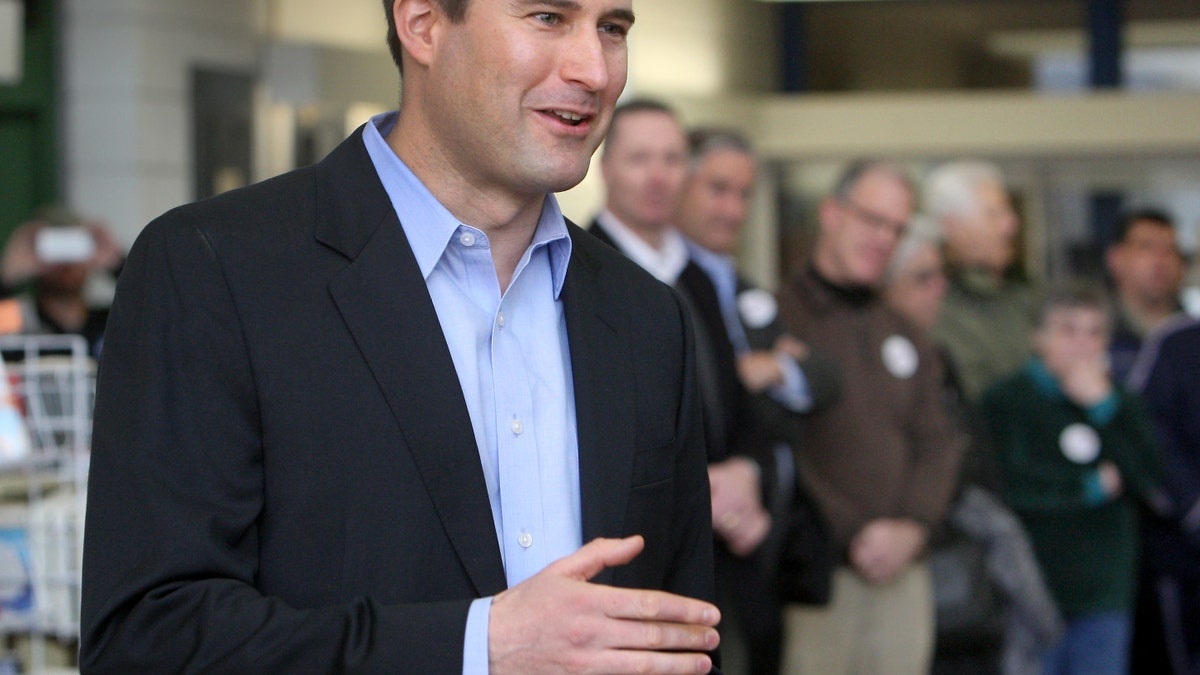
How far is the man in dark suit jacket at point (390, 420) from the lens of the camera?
127 centimetres

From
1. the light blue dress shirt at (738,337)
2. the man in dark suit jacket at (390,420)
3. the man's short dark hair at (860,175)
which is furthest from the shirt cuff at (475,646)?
the man's short dark hair at (860,175)

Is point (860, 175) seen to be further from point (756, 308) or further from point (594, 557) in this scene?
point (594, 557)

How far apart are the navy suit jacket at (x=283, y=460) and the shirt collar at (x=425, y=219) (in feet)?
0.10

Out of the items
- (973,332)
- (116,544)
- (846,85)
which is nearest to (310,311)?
(116,544)

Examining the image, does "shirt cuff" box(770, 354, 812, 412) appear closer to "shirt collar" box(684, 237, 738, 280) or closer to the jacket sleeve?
"shirt collar" box(684, 237, 738, 280)

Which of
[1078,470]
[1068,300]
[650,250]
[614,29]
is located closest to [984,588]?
[1078,470]

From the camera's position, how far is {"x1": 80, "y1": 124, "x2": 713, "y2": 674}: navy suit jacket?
127 centimetres

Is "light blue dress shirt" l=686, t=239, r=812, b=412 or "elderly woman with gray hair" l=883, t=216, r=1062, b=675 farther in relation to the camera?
"elderly woman with gray hair" l=883, t=216, r=1062, b=675

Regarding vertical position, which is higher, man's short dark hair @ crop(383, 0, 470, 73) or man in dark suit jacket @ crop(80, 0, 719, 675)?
man's short dark hair @ crop(383, 0, 470, 73)

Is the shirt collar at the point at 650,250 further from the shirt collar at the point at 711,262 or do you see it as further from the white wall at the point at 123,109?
the white wall at the point at 123,109

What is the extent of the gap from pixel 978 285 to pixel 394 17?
11.6ft

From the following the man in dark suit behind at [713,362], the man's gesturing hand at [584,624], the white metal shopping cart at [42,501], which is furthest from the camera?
the man in dark suit behind at [713,362]

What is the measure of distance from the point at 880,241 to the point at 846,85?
494 centimetres

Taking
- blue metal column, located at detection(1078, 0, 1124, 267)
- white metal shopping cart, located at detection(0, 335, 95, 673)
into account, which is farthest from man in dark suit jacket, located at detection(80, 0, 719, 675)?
blue metal column, located at detection(1078, 0, 1124, 267)
